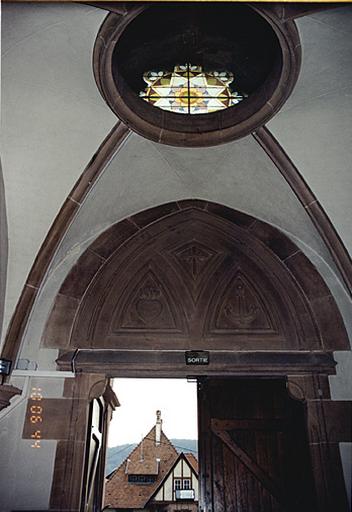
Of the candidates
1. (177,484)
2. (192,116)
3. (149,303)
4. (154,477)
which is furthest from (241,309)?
(154,477)

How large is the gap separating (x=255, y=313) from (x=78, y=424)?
197 cm

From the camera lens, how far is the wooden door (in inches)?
160

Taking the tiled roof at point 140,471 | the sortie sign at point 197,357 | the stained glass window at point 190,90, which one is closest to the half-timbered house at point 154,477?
the tiled roof at point 140,471

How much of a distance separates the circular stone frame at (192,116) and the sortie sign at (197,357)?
193 centimetres

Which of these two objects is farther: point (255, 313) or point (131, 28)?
point (255, 313)

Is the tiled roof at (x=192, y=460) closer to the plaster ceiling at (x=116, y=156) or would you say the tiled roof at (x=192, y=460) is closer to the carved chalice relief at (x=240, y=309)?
the carved chalice relief at (x=240, y=309)

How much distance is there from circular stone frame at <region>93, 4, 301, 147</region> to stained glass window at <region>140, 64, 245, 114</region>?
1.02 feet

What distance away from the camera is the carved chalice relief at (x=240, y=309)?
14.5 ft

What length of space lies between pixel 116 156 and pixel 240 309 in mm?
1930

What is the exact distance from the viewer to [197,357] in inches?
163

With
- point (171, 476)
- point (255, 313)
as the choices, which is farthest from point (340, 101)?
point (171, 476)

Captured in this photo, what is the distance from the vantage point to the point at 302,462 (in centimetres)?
400

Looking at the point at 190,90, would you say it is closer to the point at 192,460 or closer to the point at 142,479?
the point at 192,460

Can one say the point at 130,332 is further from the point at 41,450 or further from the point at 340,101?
the point at 340,101
